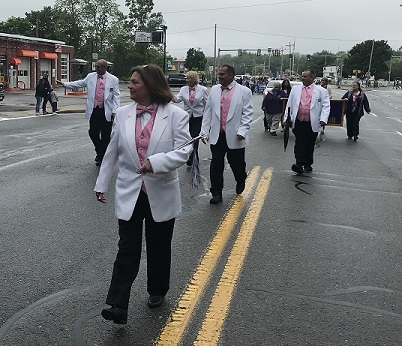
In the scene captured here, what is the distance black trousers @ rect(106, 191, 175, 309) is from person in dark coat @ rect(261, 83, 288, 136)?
→ 13137 mm

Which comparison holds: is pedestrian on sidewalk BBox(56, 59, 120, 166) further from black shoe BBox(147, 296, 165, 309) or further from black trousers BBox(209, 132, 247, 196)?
black shoe BBox(147, 296, 165, 309)

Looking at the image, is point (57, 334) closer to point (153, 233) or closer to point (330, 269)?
point (153, 233)

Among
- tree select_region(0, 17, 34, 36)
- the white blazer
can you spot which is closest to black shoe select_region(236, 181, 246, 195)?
the white blazer

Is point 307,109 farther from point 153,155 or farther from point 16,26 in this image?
point 16,26

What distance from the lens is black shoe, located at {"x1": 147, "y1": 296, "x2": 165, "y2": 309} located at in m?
3.96

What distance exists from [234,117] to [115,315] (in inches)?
164

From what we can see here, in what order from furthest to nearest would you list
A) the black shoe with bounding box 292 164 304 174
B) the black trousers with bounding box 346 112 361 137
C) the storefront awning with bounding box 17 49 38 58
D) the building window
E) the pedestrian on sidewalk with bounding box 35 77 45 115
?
the building window → the storefront awning with bounding box 17 49 38 58 → the pedestrian on sidewalk with bounding box 35 77 45 115 → the black trousers with bounding box 346 112 361 137 → the black shoe with bounding box 292 164 304 174

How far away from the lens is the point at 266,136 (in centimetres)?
1633

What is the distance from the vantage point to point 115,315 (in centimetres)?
357

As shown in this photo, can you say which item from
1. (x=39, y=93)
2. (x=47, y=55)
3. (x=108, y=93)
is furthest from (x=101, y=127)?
(x=47, y=55)

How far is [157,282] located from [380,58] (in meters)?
131

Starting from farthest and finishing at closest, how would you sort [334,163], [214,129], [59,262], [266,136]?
[266,136], [334,163], [214,129], [59,262]

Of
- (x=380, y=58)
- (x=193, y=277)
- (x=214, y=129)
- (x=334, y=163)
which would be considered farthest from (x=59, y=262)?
(x=380, y=58)

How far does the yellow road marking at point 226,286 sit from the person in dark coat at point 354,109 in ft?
31.7
